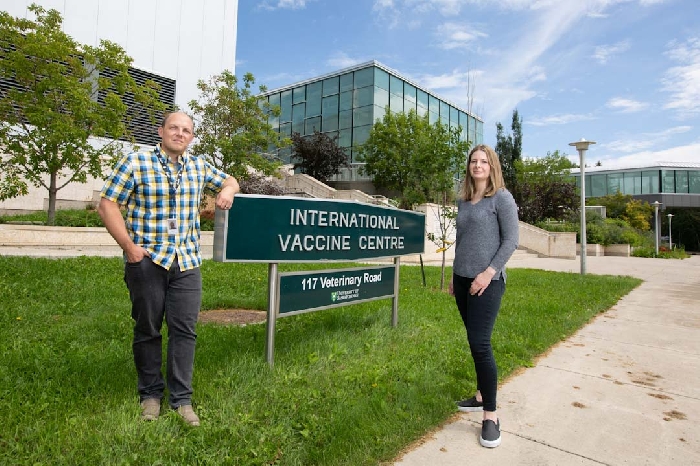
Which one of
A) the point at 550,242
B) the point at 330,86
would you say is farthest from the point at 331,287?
the point at 330,86

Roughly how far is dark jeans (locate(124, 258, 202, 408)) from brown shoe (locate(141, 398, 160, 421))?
0.03 meters

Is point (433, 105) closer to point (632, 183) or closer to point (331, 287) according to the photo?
point (632, 183)

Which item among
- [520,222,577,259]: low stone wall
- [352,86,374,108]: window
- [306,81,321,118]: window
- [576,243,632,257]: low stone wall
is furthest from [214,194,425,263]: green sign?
[306,81,321,118]: window

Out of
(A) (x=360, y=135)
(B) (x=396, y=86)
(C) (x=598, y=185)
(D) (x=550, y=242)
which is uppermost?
(B) (x=396, y=86)

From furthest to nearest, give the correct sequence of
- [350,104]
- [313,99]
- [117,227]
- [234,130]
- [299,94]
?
[299,94]
[313,99]
[350,104]
[234,130]
[117,227]

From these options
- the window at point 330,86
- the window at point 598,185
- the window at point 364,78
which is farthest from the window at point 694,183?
the window at point 330,86

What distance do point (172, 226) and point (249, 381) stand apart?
4.48 feet

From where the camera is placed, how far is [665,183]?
5391 cm

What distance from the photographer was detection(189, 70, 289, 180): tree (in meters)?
18.0

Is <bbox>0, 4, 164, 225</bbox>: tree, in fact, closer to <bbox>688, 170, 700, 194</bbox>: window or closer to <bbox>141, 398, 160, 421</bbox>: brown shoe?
<bbox>141, 398, 160, 421</bbox>: brown shoe

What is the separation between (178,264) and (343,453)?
1.43m

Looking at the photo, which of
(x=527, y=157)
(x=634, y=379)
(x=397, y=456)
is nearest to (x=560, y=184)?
(x=527, y=157)

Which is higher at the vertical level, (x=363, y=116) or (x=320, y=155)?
(x=363, y=116)

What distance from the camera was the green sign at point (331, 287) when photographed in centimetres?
377
